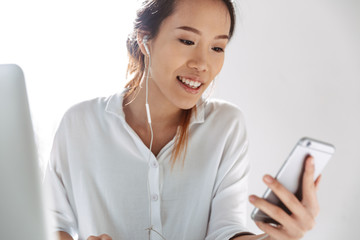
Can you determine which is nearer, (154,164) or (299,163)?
(299,163)

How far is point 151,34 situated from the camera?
1618 mm

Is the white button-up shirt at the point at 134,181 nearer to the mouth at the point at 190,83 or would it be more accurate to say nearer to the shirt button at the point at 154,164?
the shirt button at the point at 154,164

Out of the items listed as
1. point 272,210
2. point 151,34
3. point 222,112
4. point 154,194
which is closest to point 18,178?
point 272,210

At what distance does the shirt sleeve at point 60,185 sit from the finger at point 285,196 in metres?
0.84

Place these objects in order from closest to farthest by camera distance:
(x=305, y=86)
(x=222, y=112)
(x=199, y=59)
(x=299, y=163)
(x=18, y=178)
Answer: (x=18, y=178), (x=299, y=163), (x=199, y=59), (x=222, y=112), (x=305, y=86)

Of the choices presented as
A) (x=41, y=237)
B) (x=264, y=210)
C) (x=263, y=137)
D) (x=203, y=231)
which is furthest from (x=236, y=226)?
(x=263, y=137)

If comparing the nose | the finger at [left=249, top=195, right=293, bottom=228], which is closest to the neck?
the nose

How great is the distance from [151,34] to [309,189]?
88cm

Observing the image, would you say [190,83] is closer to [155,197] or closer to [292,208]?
[155,197]

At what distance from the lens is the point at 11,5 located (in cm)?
260

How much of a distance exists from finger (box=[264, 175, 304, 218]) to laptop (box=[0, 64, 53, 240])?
580 millimetres

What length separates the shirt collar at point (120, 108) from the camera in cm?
166

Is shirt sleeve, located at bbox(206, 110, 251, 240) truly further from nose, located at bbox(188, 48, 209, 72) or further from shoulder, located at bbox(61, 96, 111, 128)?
shoulder, located at bbox(61, 96, 111, 128)

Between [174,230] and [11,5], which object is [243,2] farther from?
[174,230]
